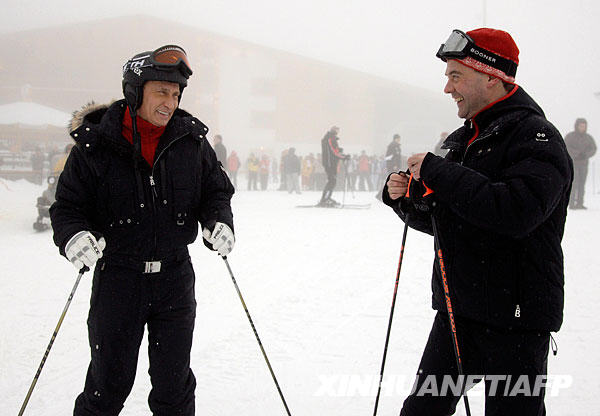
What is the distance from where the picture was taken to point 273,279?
5.76 m

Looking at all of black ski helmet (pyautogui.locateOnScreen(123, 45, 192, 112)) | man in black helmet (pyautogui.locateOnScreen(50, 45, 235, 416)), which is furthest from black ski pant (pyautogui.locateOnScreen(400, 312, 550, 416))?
black ski helmet (pyautogui.locateOnScreen(123, 45, 192, 112))

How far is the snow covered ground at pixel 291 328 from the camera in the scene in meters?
3.04

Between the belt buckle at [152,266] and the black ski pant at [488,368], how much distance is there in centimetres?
118

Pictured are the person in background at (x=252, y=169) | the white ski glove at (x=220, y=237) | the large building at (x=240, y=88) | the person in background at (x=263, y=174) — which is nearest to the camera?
the white ski glove at (x=220, y=237)

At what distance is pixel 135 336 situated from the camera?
84.0 inches

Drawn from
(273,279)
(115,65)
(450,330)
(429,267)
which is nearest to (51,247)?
(273,279)

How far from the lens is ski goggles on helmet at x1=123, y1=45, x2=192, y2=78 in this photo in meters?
2.14

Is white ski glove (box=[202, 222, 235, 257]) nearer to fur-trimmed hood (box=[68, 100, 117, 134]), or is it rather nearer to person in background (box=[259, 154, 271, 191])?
fur-trimmed hood (box=[68, 100, 117, 134])

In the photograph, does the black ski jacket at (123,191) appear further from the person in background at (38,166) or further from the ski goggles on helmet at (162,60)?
the person in background at (38,166)

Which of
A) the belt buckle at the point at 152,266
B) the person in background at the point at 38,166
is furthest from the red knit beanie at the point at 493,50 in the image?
the person in background at the point at 38,166

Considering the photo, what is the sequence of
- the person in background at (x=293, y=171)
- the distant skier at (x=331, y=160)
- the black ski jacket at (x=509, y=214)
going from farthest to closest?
1. the person in background at (x=293, y=171)
2. the distant skier at (x=331, y=160)
3. the black ski jacket at (x=509, y=214)

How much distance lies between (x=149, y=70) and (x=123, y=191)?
528mm

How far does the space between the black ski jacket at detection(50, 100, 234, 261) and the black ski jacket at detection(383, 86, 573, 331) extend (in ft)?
3.58

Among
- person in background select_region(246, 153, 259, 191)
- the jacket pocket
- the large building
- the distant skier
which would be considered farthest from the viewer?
the large building
